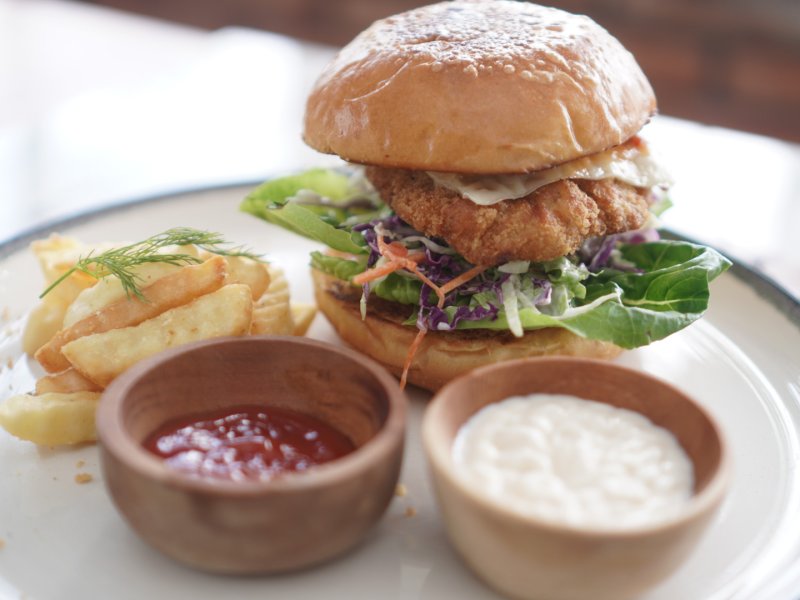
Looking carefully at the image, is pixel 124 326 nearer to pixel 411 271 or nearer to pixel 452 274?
pixel 411 271

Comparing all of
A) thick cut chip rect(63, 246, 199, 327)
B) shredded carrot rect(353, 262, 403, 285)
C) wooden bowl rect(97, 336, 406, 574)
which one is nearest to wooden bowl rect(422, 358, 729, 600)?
wooden bowl rect(97, 336, 406, 574)

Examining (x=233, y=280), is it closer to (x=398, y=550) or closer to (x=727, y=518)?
(x=398, y=550)

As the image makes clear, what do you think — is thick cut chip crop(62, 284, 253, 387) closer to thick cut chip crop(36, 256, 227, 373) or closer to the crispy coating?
thick cut chip crop(36, 256, 227, 373)

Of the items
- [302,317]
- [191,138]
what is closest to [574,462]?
[302,317]

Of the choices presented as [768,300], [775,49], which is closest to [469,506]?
[768,300]

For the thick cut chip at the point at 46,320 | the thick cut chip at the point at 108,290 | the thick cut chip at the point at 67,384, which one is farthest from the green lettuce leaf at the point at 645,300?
the thick cut chip at the point at 46,320

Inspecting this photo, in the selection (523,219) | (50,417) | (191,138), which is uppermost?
(523,219)
